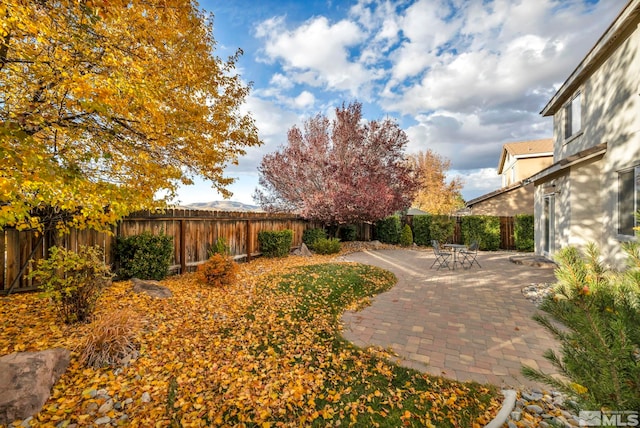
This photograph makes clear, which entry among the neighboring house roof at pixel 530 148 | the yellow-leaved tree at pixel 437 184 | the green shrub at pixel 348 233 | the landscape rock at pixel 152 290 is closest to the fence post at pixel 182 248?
the landscape rock at pixel 152 290

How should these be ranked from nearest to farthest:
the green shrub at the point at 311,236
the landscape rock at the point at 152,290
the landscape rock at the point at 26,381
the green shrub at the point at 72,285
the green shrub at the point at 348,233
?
the landscape rock at the point at 26,381
the green shrub at the point at 72,285
the landscape rock at the point at 152,290
the green shrub at the point at 311,236
the green shrub at the point at 348,233

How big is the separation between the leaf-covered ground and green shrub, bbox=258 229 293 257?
530 centimetres

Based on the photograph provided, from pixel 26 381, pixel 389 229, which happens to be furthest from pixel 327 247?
pixel 26 381

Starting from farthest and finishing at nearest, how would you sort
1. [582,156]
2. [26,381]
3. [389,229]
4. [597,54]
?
[389,229]
[582,156]
[597,54]
[26,381]

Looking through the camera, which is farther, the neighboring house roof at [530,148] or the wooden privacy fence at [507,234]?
the neighboring house roof at [530,148]

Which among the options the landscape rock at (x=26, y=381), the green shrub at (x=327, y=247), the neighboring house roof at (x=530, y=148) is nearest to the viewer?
the landscape rock at (x=26, y=381)

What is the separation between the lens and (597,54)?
654cm

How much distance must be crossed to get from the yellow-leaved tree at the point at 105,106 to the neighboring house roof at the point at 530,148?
20.9 m

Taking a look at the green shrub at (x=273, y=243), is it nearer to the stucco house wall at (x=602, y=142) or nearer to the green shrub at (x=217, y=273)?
the green shrub at (x=217, y=273)

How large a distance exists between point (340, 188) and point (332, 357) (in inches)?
358

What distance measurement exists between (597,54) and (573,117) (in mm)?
2425

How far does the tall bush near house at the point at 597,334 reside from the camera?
97 centimetres

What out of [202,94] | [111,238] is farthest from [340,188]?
[111,238]

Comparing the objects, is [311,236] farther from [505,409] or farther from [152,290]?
[505,409]
